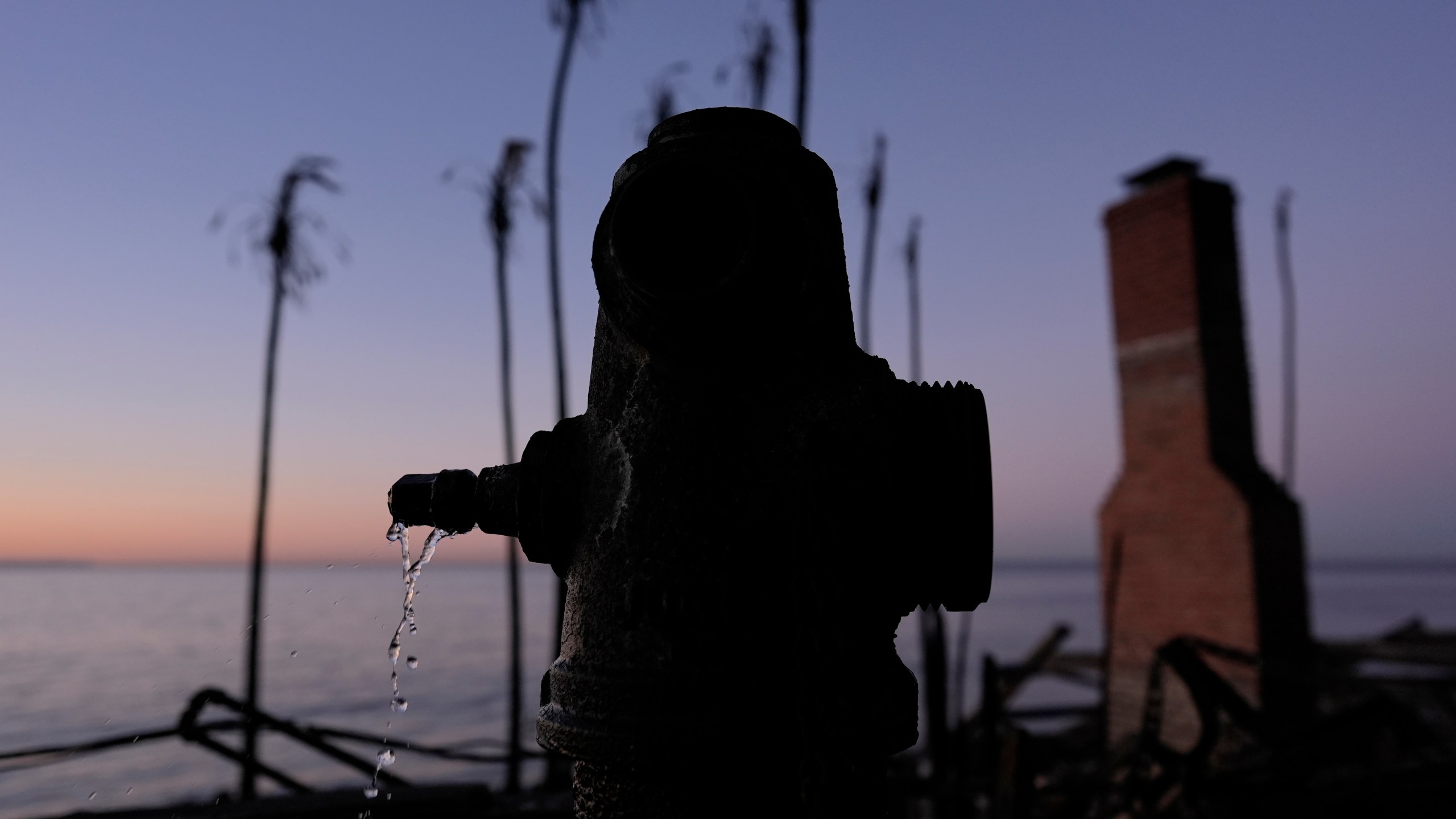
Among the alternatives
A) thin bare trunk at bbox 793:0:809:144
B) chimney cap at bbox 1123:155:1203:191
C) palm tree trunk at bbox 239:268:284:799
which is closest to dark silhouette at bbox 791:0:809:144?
thin bare trunk at bbox 793:0:809:144

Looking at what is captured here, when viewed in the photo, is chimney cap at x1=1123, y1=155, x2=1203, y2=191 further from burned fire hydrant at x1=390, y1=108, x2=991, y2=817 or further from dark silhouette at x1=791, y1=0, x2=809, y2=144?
burned fire hydrant at x1=390, y1=108, x2=991, y2=817

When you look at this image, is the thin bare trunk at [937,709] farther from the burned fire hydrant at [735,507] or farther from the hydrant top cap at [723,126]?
the hydrant top cap at [723,126]

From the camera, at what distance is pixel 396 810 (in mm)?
3141

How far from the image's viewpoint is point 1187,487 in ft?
34.1

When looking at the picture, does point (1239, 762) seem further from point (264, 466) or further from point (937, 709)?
point (264, 466)

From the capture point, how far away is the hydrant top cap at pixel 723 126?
184 centimetres

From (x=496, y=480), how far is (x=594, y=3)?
13.9 meters

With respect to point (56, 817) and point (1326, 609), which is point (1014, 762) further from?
point (1326, 609)

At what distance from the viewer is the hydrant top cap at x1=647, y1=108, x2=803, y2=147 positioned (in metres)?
1.84

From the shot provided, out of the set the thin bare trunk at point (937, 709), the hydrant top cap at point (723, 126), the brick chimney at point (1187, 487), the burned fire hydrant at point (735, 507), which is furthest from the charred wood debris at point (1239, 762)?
the hydrant top cap at point (723, 126)

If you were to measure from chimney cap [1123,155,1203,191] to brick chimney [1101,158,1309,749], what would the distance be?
2cm

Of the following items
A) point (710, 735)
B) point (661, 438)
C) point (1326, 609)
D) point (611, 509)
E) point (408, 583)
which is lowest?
point (1326, 609)

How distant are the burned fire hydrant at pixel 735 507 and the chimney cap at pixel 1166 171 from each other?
34.9 feet

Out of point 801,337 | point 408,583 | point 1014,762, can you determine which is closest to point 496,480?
point 408,583
